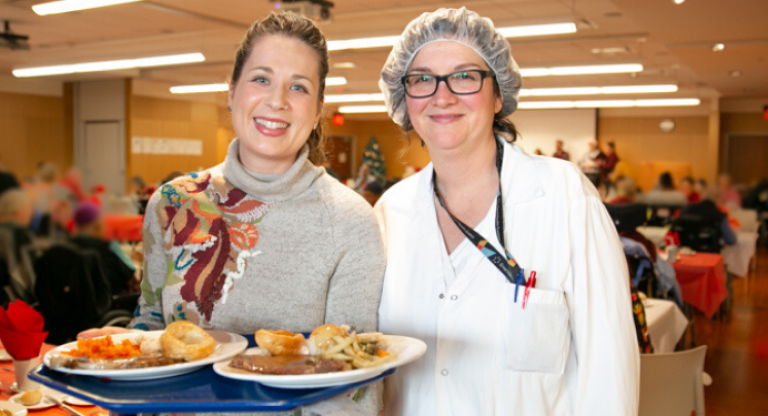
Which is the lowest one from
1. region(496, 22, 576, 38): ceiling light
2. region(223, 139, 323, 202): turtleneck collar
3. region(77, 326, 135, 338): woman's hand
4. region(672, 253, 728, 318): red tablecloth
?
region(672, 253, 728, 318): red tablecloth

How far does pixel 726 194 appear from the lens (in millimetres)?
10070

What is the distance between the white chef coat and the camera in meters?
1.69

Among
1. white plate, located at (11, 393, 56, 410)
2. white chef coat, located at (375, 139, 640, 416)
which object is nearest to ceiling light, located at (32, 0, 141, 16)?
white plate, located at (11, 393, 56, 410)

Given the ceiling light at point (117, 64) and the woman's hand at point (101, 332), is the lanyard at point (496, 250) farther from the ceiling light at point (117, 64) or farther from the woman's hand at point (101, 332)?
the ceiling light at point (117, 64)

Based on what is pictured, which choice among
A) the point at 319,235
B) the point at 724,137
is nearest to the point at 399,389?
the point at 319,235

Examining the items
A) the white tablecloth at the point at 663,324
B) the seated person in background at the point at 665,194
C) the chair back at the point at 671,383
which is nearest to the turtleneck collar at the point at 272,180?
the chair back at the point at 671,383

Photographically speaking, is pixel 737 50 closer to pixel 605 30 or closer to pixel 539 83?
pixel 605 30

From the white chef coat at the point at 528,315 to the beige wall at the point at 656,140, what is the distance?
59.4 feet

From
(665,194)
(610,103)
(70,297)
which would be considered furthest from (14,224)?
(610,103)

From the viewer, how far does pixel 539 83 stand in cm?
1499

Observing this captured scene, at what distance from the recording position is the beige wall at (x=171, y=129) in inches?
625

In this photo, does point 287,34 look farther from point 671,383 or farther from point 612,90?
point 612,90

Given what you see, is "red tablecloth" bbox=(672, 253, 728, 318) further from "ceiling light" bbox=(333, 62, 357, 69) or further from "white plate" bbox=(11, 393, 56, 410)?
"ceiling light" bbox=(333, 62, 357, 69)

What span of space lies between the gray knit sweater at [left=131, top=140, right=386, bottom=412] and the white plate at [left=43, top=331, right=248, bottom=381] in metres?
0.16
